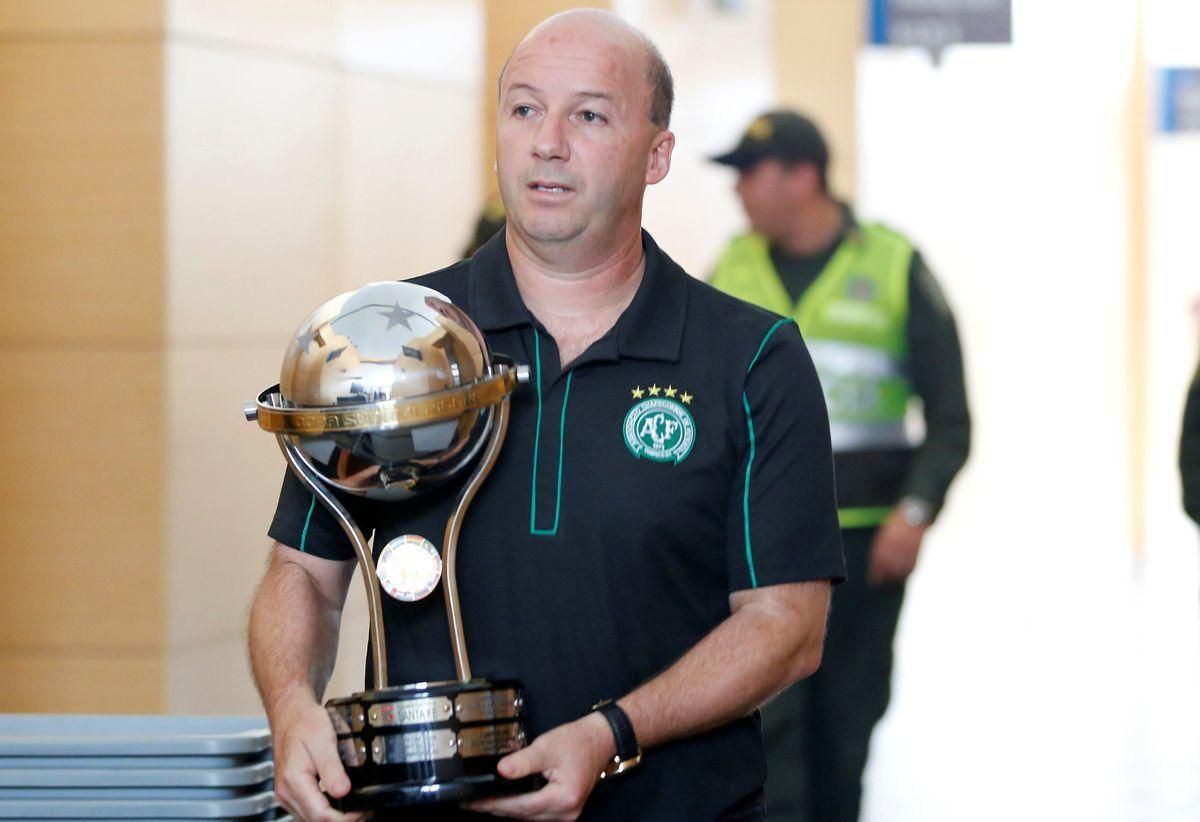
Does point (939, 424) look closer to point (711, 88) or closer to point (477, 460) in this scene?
point (477, 460)

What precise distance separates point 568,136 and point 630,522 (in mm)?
429

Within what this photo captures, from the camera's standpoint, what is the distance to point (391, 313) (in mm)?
1971

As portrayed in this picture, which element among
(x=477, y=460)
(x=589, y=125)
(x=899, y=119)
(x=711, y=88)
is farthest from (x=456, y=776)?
(x=899, y=119)

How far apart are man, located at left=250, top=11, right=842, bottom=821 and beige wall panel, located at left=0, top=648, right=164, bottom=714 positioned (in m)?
2.25

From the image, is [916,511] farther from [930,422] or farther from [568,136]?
[568,136]

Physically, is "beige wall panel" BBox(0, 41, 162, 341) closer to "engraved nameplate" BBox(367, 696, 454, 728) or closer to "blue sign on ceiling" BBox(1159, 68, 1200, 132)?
"engraved nameplate" BBox(367, 696, 454, 728)

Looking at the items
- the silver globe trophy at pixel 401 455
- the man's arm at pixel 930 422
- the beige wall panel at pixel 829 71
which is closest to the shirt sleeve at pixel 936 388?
the man's arm at pixel 930 422

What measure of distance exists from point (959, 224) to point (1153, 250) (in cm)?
373

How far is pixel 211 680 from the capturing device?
14.9 ft

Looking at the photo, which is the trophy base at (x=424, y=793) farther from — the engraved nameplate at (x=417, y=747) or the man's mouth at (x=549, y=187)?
the man's mouth at (x=549, y=187)

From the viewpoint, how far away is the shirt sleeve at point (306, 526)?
223 centimetres

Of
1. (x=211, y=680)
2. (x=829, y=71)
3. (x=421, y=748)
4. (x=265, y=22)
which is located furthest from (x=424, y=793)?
(x=829, y=71)

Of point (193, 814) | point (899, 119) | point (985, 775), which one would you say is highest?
point (899, 119)

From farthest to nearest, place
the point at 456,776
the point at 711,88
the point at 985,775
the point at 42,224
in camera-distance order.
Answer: the point at 711,88 < the point at 985,775 < the point at 42,224 < the point at 456,776
